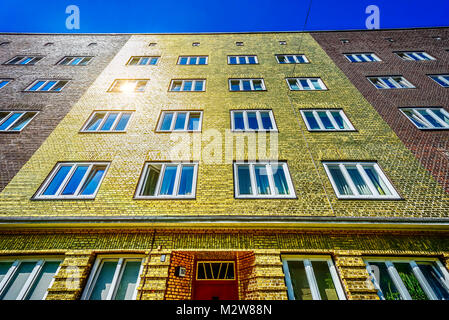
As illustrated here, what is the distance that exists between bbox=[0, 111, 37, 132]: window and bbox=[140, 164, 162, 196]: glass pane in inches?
269

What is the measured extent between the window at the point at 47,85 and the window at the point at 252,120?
10754 mm

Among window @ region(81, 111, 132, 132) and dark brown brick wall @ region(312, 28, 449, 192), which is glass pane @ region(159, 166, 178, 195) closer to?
window @ region(81, 111, 132, 132)

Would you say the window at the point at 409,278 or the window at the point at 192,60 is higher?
the window at the point at 192,60

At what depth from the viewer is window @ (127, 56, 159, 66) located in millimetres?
14308

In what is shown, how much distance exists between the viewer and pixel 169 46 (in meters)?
16.4

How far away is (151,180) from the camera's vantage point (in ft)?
24.4

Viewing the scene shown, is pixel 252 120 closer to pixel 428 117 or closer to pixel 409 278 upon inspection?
pixel 409 278

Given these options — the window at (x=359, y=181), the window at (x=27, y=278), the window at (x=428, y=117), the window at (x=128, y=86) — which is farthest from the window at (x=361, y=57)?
the window at (x=27, y=278)

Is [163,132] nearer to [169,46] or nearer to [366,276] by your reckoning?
[366,276]

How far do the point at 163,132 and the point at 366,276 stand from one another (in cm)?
868

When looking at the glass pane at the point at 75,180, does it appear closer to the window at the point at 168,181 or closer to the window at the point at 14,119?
the window at the point at 168,181

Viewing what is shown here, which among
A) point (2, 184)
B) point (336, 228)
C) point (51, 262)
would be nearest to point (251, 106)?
point (336, 228)

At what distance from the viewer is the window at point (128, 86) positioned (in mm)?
11717

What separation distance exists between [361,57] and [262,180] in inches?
578
